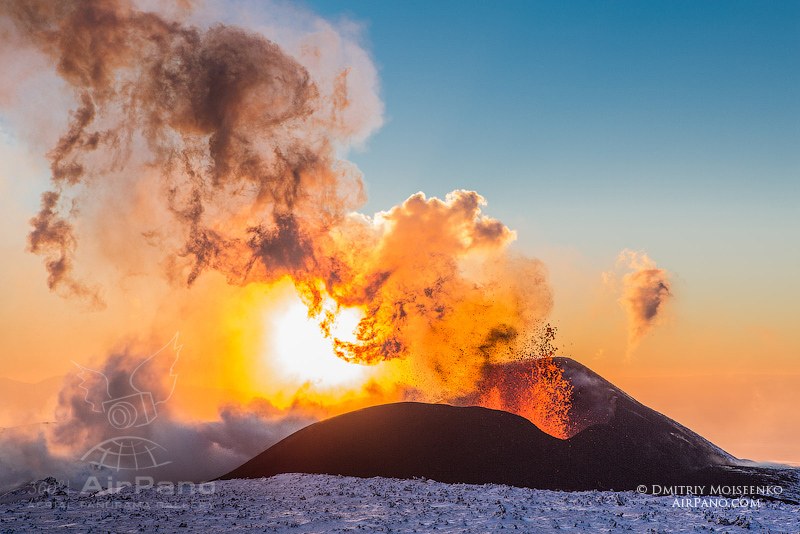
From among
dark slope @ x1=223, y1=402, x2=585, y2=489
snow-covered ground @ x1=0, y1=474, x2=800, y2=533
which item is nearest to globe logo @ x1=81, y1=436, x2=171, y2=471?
dark slope @ x1=223, y1=402, x2=585, y2=489

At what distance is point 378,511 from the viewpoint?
97.4 ft

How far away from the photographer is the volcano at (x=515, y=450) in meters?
39.2

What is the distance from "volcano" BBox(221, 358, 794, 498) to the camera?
129ft

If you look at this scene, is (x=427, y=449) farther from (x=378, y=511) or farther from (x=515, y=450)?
(x=378, y=511)

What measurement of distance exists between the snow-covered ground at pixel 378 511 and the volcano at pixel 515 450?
11.5 feet

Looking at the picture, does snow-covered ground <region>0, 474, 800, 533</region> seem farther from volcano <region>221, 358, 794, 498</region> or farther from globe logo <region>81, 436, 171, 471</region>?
globe logo <region>81, 436, 171, 471</region>

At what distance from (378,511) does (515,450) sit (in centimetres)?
1585

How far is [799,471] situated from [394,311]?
34532mm

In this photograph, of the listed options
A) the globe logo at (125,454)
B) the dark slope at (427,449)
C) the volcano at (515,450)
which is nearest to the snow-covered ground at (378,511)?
the dark slope at (427,449)

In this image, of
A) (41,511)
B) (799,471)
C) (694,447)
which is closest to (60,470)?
(41,511)

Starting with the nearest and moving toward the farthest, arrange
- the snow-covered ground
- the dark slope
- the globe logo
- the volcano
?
the snow-covered ground < the volcano < the dark slope < the globe logo

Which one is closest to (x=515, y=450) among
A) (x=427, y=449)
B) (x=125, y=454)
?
(x=427, y=449)

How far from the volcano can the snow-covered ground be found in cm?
351

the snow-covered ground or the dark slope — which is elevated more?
the dark slope
